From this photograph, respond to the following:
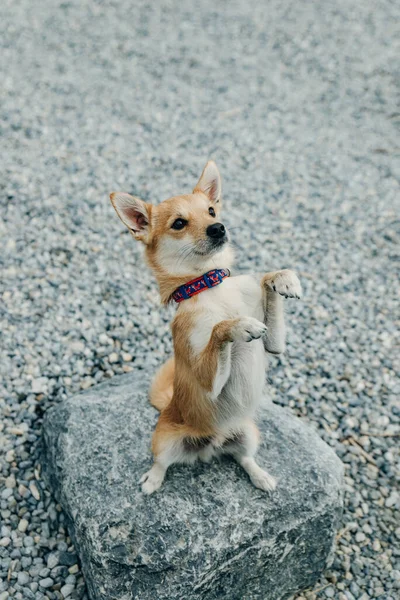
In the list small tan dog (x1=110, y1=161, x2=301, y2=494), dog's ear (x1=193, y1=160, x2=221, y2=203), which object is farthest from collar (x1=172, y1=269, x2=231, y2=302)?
dog's ear (x1=193, y1=160, x2=221, y2=203)

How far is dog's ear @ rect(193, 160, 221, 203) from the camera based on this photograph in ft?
12.2

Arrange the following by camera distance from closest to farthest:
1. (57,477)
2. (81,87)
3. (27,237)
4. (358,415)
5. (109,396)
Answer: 1. (57,477)
2. (109,396)
3. (358,415)
4. (27,237)
5. (81,87)

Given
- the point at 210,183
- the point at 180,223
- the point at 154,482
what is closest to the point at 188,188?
the point at 210,183

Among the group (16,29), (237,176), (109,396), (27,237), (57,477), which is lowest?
(57,477)

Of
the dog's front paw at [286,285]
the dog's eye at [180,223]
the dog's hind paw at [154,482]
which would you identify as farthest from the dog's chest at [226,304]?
the dog's hind paw at [154,482]

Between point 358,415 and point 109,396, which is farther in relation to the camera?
point 358,415

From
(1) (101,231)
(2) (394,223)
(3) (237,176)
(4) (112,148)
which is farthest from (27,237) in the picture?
(2) (394,223)

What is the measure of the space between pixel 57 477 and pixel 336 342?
284cm

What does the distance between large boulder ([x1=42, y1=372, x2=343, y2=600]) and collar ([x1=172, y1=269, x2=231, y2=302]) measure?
3.92 feet

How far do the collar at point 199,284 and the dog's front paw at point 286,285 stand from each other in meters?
0.34

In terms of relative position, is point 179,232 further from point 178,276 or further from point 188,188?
point 188,188

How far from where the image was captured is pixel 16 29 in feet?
32.4

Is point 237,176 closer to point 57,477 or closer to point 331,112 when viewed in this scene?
point 331,112

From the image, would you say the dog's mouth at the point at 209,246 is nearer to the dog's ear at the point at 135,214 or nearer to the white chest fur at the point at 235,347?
the white chest fur at the point at 235,347
